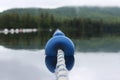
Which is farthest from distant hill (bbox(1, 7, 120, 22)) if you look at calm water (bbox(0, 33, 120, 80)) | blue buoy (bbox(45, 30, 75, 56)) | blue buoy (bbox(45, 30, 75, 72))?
blue buoy (bbox(45, 30, 75, 56))

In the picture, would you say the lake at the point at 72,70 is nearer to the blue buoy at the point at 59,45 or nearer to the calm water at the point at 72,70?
the calm water at the point at 72,70

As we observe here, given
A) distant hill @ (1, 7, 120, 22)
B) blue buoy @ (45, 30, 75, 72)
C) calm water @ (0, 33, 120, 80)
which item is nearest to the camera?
calm water @ (0, 33, 120, 80)

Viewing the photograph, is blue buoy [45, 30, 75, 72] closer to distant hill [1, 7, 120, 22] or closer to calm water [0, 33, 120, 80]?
calm water [0, 33, 120, 80]

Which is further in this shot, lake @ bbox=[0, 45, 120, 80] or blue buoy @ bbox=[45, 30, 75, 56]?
blue buoy @ bbox=[45, 30, 75, 56]

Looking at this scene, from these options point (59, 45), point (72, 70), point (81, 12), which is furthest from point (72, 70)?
point (81, 12)

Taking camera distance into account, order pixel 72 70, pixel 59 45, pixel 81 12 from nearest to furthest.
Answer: pixel 72 70
pixel 59 45
pixel 81 12

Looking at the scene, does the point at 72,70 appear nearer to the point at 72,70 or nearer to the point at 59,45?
the point at 72,70

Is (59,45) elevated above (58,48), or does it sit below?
below

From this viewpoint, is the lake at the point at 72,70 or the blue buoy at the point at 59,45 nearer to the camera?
the lake at the point at 72,70

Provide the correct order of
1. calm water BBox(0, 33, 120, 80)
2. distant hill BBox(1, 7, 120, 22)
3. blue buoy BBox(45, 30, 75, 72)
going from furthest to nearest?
distant hill BBox(1, 7, 120, 22), blue buoy BBox(45, 30, 75, 72), calm water BBox(0, 33, 120, 80)

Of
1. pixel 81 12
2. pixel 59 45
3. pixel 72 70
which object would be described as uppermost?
pixel 81 12

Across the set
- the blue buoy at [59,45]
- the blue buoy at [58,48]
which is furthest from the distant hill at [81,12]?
the blue buoy at [59,45]

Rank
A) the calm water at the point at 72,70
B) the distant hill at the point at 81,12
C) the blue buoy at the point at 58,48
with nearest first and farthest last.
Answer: the calm water at the point at 72,70 → the blue buoy at the point at 58,48 → the distant hill at the point at 81,12

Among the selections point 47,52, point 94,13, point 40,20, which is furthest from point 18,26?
point 47,52
